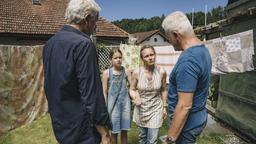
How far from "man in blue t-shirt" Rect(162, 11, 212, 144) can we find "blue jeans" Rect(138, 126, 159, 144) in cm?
186

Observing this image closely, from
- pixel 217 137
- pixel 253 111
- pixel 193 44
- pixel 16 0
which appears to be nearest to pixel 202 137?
pixel 217 137

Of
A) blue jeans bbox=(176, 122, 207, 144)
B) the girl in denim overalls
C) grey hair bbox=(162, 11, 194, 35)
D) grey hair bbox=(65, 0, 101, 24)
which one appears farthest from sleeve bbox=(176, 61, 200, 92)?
the girl in denim overalls

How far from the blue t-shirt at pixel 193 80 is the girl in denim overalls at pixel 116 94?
89.6 inches

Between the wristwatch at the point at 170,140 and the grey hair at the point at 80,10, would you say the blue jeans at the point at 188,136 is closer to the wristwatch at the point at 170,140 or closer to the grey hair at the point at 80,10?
the wristwatch at the point at 170,140

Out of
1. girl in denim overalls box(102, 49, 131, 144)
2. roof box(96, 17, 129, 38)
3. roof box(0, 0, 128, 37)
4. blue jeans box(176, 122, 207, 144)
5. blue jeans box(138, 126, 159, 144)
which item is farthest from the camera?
roof box(96, 17, 129, 38)

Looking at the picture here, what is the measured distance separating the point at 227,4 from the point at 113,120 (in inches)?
218

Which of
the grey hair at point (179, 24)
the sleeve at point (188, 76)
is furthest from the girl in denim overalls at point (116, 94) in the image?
the sleeve at point (188, 76)

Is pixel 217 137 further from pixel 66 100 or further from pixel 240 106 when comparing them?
pixel 66 100

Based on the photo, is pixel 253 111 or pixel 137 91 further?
pixel 253 111

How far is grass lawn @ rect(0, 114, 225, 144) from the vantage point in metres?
6.76

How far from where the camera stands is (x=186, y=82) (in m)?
2.63

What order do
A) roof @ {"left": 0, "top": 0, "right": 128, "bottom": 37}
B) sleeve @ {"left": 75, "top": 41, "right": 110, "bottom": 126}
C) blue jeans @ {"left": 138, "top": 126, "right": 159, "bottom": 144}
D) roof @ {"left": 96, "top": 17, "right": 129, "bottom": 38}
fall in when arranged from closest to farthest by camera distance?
sleeve @ {"left": 75, "top": 41, "right": 110, "bottom": 126}
blue jeans @ {"left": 138, "top": 126, "right": 159, "bottom": 144}
roof @ {"left": 0, "top": 0, "right": 128, "bottom": 37}
roof @ {"left": 96, "top": 17, "right": 129, "bottom": 38}

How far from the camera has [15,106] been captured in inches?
313

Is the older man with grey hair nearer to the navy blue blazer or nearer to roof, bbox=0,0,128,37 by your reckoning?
the navy blue blazer
